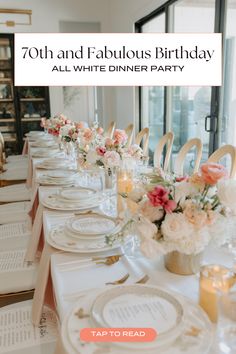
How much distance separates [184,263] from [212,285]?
19cm

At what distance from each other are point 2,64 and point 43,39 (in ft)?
7.68

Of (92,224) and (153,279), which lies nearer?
(153,279)

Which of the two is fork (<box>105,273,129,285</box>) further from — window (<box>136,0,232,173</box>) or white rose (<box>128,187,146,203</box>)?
window (<box>136,0,232,173</box>)

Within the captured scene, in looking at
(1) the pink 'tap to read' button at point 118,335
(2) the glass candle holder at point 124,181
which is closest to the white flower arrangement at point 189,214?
(1) the pink 'tap to read' button at point 118,335

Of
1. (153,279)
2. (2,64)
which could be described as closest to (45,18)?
(2,64)

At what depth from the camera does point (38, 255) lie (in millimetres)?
1553

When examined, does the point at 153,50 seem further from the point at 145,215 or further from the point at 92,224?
the point at 145,215

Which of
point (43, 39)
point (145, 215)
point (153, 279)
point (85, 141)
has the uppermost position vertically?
point (43, 39)

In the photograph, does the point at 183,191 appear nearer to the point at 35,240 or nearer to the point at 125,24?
the point at 35,240

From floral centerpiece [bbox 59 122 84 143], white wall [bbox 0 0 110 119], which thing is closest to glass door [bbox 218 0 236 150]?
floral centerpiece [bbox 59 122 84 143]

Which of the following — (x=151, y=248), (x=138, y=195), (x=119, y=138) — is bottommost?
(x=151, y=248)

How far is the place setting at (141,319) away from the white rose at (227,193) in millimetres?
249

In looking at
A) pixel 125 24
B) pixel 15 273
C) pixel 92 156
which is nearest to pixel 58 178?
pixel 92 156

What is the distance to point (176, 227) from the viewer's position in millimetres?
787
